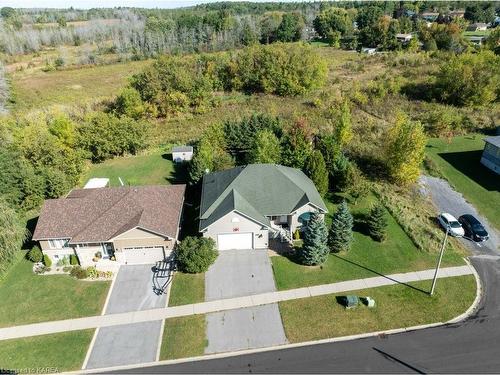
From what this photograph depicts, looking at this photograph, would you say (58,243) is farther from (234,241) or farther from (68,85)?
(68,85)

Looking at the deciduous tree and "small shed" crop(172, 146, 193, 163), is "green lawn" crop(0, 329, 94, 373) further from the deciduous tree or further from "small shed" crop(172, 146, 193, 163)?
the deciduous tree

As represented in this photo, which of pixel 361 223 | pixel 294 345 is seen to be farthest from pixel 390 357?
pixel 361 223

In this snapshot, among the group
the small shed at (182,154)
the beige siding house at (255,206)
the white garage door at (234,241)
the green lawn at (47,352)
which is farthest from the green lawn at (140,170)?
the green lawn at (47,352)

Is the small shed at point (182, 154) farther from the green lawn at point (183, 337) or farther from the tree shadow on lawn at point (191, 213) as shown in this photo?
the green lawn at point (183, 337)

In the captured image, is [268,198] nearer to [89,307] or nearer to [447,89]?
[89,307]

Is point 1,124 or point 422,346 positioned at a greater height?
point 1,124

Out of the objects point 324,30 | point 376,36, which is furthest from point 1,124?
point 324,30
